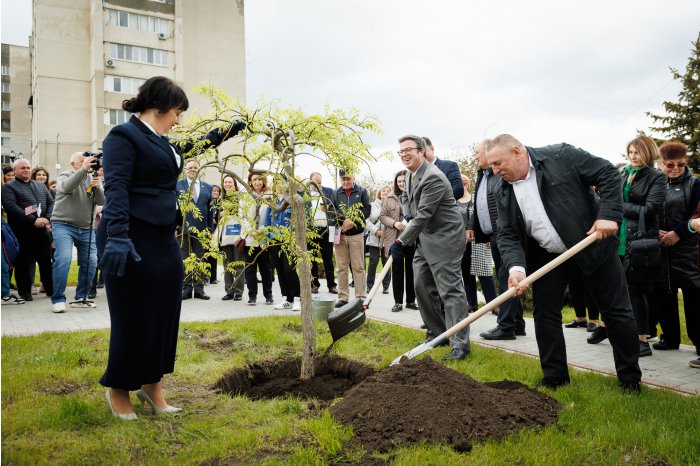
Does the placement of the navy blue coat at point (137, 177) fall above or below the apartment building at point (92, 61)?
below

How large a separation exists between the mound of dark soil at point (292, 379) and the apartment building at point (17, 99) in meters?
67.1

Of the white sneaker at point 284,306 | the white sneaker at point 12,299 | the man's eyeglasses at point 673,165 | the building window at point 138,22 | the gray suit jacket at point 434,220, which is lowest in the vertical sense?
the white sneaker at point 284,306

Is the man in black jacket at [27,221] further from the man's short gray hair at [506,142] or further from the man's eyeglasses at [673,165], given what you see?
the man's eyeglasses at [673,165]

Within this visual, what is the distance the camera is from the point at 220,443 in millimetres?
3242

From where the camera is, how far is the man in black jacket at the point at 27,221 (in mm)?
9211

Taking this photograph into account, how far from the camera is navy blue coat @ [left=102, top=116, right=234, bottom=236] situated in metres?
3.38

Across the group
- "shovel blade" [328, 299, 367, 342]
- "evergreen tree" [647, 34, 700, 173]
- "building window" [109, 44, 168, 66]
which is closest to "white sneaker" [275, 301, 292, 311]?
"shovel blade" [328, 299, 367, 342]

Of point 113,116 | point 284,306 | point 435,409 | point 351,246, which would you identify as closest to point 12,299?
point 284,306

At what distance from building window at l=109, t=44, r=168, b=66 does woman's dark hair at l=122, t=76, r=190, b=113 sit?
1662 inches

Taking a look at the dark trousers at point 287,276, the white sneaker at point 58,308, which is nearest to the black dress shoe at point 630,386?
the dark trousers at point 287,276

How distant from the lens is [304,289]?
470 centimetres

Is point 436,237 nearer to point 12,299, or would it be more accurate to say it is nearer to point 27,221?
point 27,221

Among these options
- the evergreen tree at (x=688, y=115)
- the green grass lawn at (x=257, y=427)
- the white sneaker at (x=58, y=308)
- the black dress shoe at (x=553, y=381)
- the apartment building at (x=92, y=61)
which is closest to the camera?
the green grass lawn at (x=257, y=427)

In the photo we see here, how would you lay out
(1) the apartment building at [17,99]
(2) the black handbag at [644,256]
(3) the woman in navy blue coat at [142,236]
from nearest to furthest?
(3) the woman in navy blue coat at [142,236] → (2) the black handbag at [644,256] → (1) the apartment building at [17,99]
